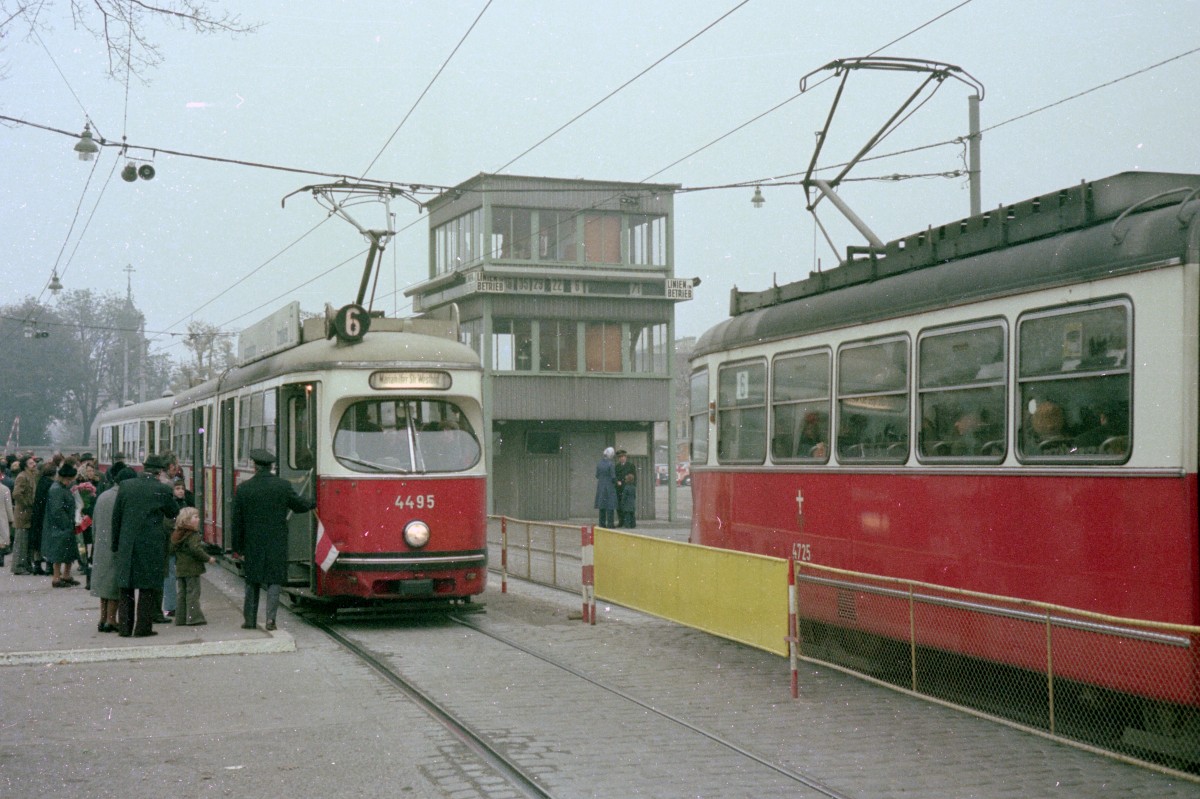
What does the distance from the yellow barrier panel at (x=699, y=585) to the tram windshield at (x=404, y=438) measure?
201 cm

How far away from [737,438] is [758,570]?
267 cm

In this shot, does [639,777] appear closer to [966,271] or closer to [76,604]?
[966,271]

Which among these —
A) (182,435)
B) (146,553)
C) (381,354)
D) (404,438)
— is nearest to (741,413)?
(404,438)

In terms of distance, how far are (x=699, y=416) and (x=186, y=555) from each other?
5.41 m

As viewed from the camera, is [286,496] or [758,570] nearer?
[758,570]

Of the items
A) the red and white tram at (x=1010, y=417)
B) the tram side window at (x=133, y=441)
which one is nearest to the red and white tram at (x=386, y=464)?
the red and white tram at (x=1010, y=417)

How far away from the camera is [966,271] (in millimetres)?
9602

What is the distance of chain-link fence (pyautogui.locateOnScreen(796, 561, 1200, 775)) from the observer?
295 inches

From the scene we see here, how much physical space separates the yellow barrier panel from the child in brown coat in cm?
428

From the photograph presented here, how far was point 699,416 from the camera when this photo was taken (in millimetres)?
14602

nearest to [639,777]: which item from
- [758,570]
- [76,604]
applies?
[758,570]

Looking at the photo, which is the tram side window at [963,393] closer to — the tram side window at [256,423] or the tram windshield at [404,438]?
the tram windshield at [404,438]

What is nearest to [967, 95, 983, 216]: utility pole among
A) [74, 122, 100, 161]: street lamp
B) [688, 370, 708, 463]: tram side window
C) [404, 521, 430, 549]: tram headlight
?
[688, 370, 708, 463]: tram side window

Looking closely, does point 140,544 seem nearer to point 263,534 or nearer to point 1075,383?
point 263,534
